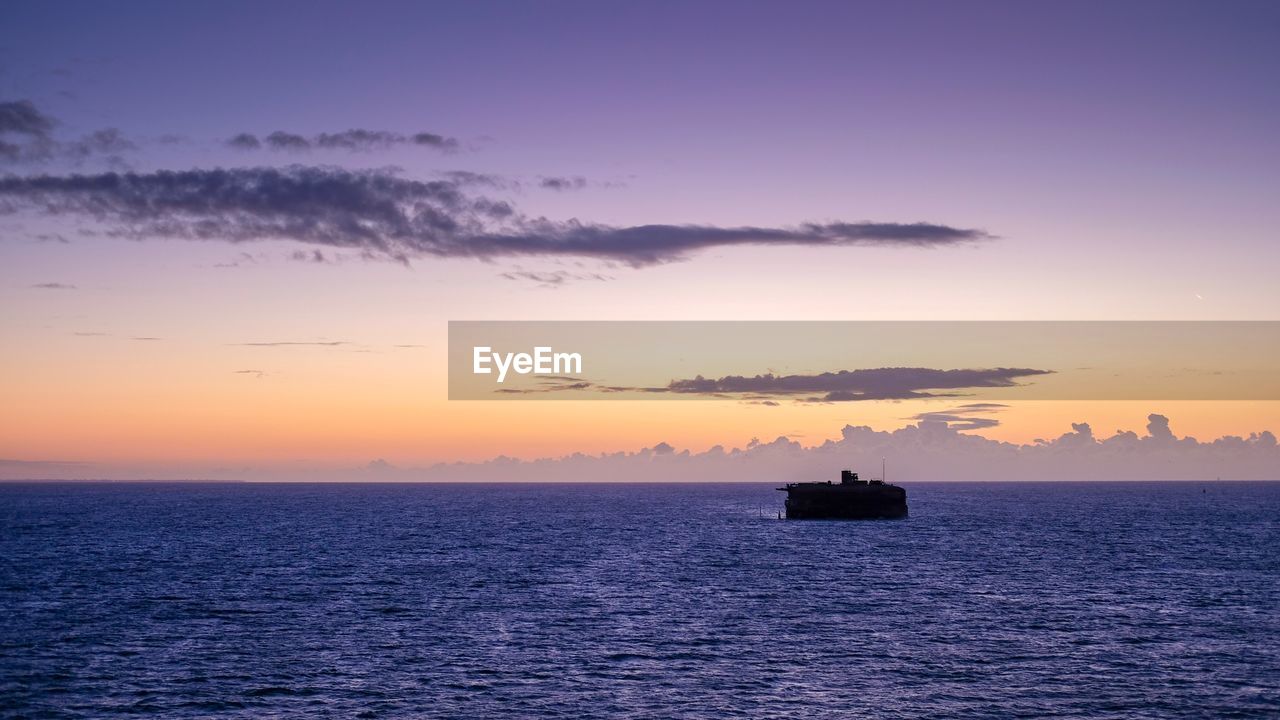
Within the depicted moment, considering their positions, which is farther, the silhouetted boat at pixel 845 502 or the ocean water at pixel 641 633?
the silhouetted boat at pixel 845 502

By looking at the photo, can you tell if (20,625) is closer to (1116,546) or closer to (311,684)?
(311,684)

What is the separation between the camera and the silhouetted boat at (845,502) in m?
181

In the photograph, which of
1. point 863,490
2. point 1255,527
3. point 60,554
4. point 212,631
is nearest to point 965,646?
point 212,631

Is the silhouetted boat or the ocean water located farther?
the silhouetted boat

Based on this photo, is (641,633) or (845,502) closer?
(641,633)

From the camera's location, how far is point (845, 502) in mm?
181375

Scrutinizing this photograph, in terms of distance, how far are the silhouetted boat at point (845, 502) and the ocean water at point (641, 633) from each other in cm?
5577

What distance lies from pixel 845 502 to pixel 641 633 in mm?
122941

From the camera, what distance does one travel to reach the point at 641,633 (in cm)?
6500

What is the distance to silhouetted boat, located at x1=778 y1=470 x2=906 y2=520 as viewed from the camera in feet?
594

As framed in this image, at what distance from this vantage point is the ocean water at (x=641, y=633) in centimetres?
4803

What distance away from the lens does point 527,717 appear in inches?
1773

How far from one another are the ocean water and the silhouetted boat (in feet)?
183

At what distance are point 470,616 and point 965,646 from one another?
35.3 m
